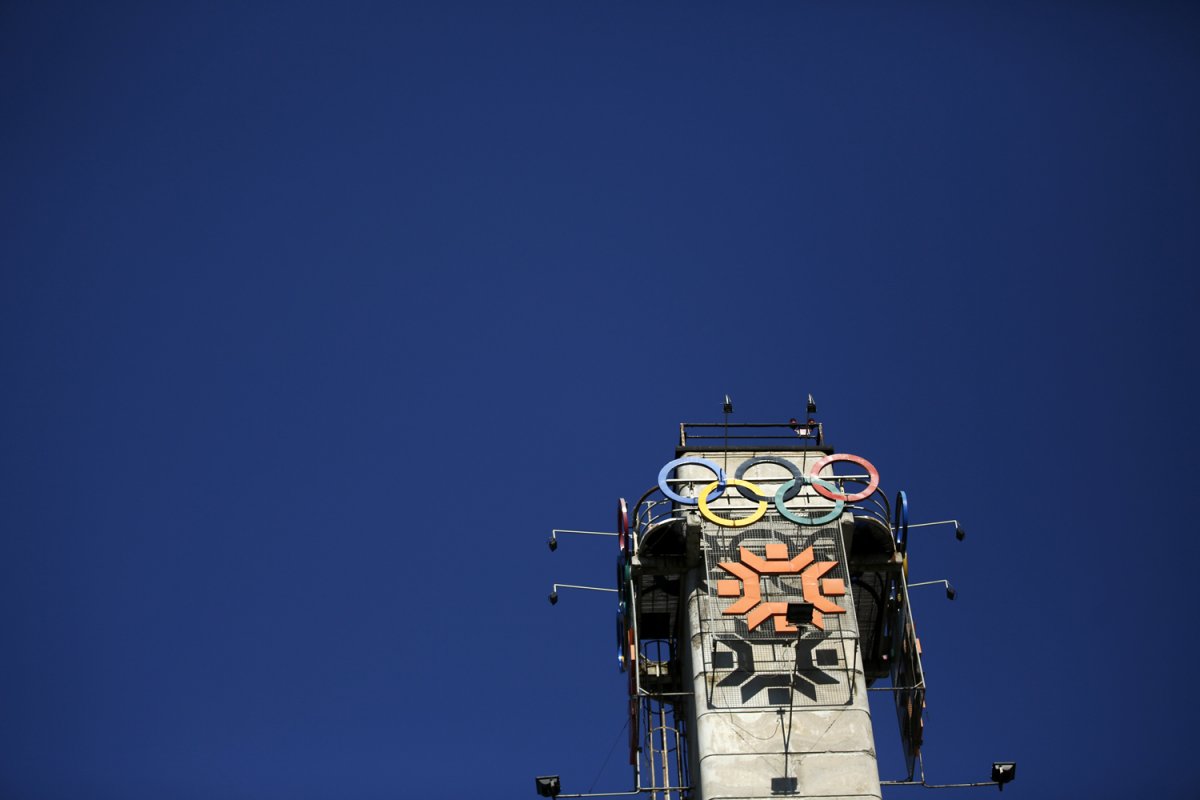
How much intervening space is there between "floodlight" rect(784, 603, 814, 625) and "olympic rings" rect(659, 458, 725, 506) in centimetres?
629

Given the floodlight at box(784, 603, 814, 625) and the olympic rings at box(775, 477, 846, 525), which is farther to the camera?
the olympic rings at box(775, 477, 846, 525)

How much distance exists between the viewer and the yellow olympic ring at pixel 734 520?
219ft

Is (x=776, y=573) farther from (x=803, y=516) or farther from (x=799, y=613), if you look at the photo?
(x=803, y=516)

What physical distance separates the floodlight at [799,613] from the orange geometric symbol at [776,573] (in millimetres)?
195

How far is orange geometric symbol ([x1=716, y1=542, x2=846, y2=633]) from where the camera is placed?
6369 cm

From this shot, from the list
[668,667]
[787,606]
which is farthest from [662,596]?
[787,606]

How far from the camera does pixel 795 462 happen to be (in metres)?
71.7

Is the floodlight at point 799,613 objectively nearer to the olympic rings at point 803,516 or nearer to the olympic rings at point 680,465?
the olympic rings at point 803,516

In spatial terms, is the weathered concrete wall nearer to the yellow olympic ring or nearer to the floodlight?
the floodlight

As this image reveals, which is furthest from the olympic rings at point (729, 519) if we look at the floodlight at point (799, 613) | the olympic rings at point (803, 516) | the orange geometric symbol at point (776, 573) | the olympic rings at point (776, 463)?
the floodlight at point (799, 613)

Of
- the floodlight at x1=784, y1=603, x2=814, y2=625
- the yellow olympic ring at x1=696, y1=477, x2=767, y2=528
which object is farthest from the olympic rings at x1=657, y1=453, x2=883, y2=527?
the floodlight at x1=784, y1=603, x2=814, y2=625

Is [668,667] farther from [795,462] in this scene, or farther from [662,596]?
[795,462]

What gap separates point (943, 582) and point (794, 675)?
830 cm

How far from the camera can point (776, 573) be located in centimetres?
6500
